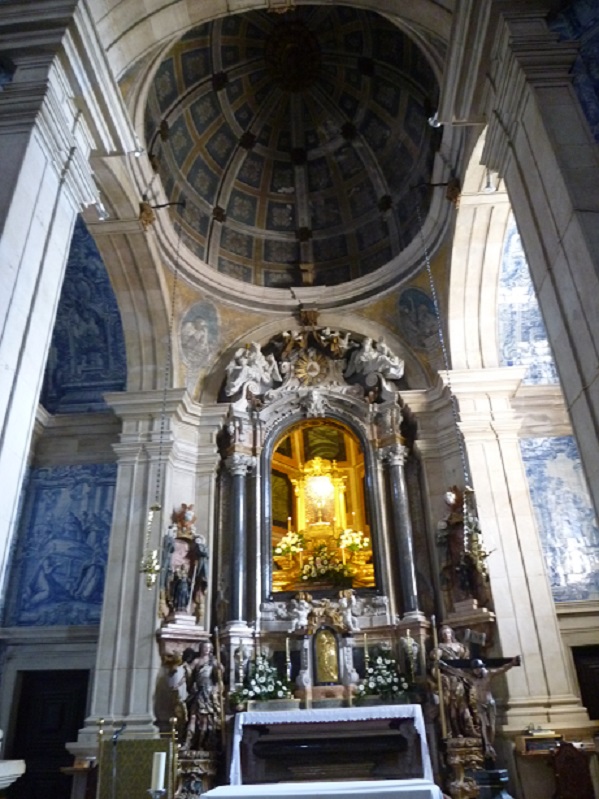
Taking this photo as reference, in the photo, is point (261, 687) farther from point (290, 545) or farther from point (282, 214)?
point (282, 214)

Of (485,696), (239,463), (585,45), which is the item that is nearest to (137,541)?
(239,463)

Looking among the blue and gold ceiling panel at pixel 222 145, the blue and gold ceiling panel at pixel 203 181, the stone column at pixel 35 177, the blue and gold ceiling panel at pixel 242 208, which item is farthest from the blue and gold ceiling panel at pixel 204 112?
the stone column at pixel 35 177

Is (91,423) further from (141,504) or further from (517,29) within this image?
(517,29)

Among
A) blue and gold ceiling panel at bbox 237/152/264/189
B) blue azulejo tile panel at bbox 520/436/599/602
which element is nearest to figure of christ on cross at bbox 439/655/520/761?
blue azulejo tile panel at bbox 520/436/599/602

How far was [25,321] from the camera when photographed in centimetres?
513

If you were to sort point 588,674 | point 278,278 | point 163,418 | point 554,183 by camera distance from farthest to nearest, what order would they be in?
point 278,278, point 163,418, point 588,674, point 554,183

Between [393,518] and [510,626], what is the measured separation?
251 centimetres

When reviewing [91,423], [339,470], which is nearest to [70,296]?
[91,423]

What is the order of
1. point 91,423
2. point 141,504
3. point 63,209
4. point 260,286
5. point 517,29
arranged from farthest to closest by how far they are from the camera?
1. point 260,286
2. point 91,423
3. point 141,504
4. point 63,209
5. point 517,29

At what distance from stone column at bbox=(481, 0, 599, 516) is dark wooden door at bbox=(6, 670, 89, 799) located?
8401 mm

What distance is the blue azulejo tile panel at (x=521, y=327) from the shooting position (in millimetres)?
11171

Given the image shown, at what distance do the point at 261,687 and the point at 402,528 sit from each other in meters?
3.21

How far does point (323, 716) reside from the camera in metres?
8.33

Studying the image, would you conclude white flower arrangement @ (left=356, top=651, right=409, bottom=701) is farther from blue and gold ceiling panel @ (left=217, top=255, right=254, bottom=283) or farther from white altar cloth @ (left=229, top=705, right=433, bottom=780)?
blue and gold ceiling panel @ (left=217, top=255, right=254, bottom=283)
